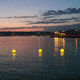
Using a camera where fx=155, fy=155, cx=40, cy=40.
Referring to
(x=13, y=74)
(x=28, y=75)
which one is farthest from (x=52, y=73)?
(x=13, y=74)

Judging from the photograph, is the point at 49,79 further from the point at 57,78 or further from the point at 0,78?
the point at 0,78

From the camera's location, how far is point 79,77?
13.7m

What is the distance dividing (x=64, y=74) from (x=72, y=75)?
0.77 metres

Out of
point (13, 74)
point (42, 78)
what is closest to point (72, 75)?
point (42, 78)

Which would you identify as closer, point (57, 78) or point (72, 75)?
point (57, 78)

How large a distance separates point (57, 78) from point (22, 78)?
9.98ft

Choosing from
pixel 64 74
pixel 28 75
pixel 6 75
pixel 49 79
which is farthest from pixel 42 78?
pixel 6 75

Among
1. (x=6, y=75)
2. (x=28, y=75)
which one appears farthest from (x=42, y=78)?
(x=6, y=75)

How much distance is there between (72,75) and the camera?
47.3 ft

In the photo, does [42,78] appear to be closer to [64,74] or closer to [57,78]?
[57,78]

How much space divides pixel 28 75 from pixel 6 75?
6.69ft

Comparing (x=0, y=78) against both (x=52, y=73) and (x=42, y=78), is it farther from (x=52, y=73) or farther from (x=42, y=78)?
(x=52, y=73)

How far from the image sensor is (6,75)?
14.4 m

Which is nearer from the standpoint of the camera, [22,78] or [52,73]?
[22,78]
